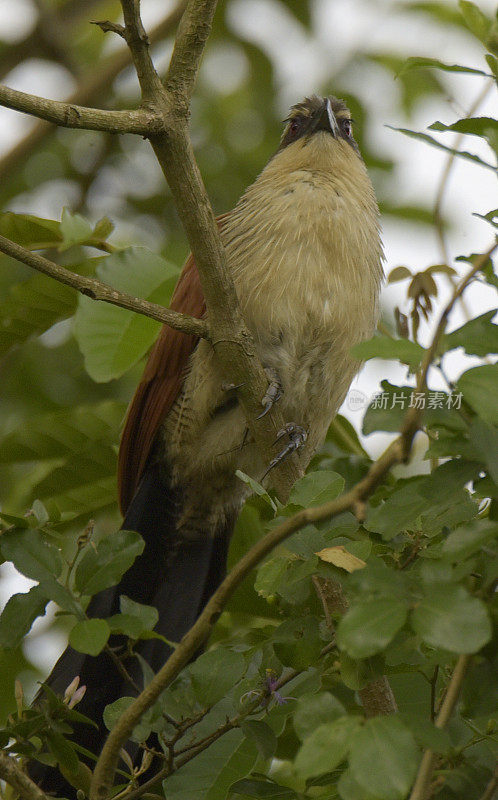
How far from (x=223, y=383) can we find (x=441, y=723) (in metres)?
1.40

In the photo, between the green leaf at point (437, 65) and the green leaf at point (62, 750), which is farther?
the green leaf at point (62, 750)

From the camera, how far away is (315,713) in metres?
1.22

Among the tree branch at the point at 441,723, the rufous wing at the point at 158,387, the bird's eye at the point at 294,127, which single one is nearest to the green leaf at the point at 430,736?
the tree branch at the point at 441,723

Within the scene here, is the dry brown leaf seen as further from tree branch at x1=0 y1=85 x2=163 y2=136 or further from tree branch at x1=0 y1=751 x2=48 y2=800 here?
tree branch at x1=0 y1=85 x2=163 y2=136

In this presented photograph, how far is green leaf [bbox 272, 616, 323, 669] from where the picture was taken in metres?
1.56

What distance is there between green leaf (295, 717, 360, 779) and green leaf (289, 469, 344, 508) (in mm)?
531

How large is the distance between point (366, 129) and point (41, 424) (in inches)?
75.7

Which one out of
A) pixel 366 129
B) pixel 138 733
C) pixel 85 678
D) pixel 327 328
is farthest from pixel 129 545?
pixel 366 129

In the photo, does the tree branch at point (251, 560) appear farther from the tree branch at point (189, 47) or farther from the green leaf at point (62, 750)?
the tree branch at point (189, 47)

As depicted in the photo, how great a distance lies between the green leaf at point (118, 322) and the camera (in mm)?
2443

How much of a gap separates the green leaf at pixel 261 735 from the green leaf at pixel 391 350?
67 cm

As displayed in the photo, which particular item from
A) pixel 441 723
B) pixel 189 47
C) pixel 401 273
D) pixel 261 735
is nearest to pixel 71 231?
pixel 189 47

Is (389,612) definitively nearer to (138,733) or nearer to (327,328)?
(138,733)

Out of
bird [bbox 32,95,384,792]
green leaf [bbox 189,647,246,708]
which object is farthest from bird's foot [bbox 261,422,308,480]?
green leaf [bbox 189,647,246,708]
